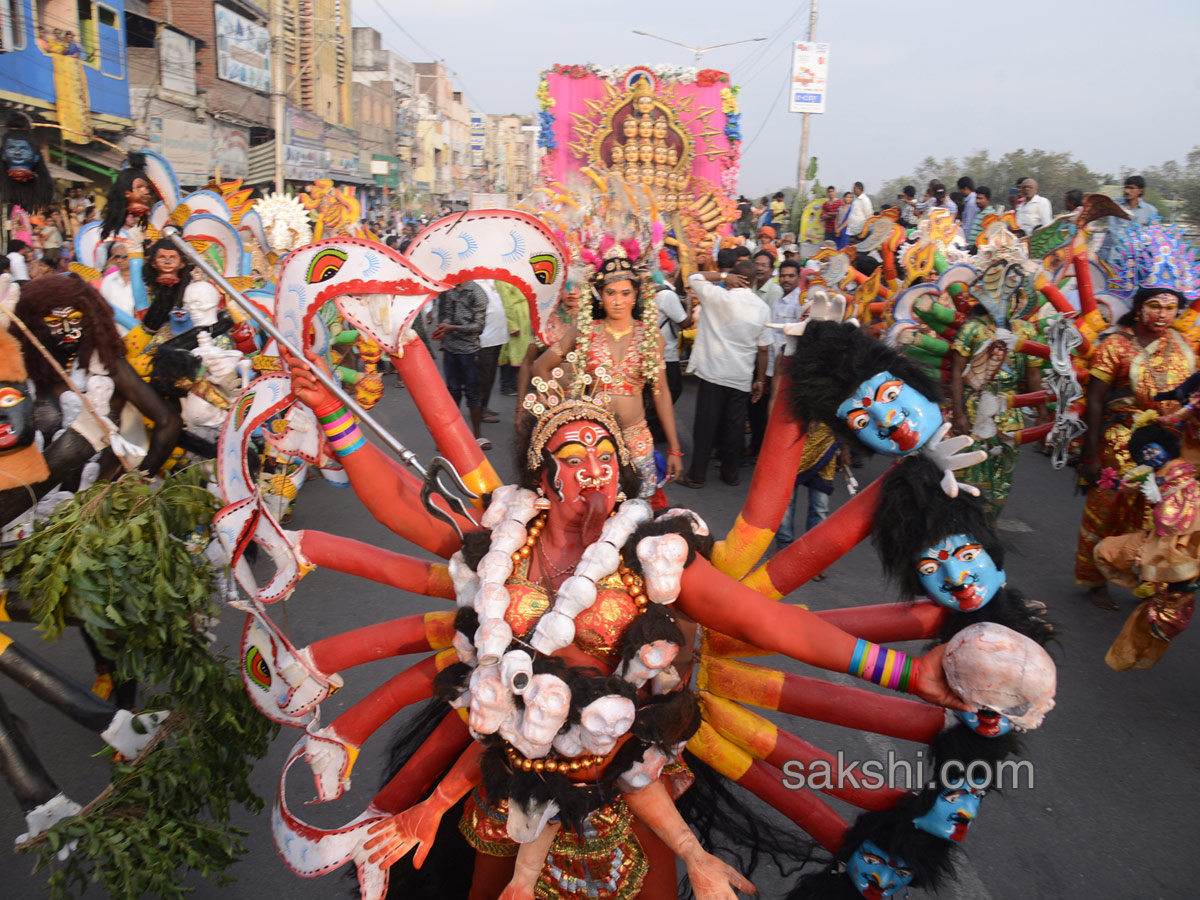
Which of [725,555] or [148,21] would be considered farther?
[148,21]

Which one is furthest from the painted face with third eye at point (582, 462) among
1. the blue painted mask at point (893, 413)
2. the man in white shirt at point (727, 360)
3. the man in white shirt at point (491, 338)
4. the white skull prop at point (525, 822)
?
the man in white shirt at point (491, 338)

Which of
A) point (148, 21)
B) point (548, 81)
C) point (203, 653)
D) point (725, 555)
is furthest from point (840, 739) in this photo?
point (148, 21)

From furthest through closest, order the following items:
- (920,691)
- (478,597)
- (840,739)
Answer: (840,739) → (478,597) → (920,691)

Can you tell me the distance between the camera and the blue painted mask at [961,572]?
1.96 meters

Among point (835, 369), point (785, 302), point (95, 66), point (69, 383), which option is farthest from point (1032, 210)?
point (95, 66)

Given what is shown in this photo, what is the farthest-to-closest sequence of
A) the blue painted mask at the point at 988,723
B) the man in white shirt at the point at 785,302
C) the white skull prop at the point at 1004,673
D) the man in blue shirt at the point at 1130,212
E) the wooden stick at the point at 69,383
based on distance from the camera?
the man in white shirt at the point at 785,302, the man in blue shirt at the point at 1130,212, the wooden stick at the point at 69,383, the blue painted mask at the point at 988,723, the white skull prop at the point at 1004,673

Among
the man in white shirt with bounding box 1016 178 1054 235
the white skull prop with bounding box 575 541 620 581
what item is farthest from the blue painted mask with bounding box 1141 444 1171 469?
the man in white shirt with bounding box 1016 178 1054 235

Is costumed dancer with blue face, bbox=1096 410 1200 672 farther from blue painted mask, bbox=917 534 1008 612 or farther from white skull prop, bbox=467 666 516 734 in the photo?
white skull prop, bbox=467 666 516 734

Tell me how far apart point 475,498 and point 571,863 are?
1.11 meters

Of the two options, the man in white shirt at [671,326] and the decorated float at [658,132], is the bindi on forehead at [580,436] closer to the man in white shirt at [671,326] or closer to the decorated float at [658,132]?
the man in white shirt at [671,326]

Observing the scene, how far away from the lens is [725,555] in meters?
2.38

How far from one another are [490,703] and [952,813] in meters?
1.17

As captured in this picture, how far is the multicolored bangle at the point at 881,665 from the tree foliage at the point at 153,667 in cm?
204

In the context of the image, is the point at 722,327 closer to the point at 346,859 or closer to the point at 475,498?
the point at 475,498
